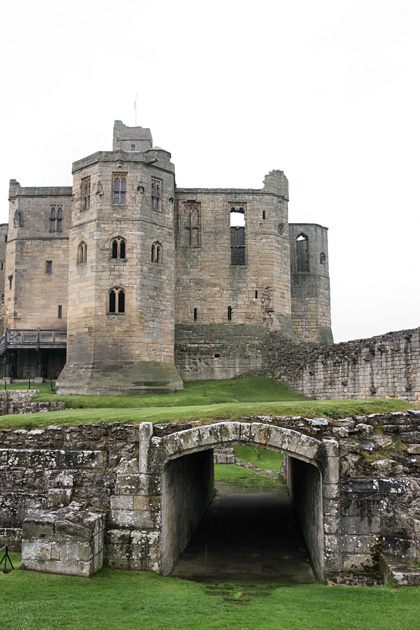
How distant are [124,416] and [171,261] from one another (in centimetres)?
2014

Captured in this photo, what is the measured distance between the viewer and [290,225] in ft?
147

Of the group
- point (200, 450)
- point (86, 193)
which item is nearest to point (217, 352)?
point (86, 193)

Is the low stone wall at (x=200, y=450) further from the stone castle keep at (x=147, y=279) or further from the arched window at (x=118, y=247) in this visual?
the arched window at (x=118, y=247)

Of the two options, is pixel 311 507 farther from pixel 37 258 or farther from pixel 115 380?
pixel 37 258

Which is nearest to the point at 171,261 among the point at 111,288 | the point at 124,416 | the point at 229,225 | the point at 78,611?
the point at 111,288

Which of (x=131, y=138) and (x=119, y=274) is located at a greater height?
(x=131, y=138)

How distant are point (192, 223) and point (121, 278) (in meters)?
9.28

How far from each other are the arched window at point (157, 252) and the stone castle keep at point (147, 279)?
2.2 inches

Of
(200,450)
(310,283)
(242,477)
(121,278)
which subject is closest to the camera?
(200,450)

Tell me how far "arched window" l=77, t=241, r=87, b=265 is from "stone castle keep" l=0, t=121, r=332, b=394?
13 cm

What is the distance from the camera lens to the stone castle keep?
30.9 meters

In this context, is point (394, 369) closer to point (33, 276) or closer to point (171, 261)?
point (171, 261)

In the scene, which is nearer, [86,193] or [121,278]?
[121,278]

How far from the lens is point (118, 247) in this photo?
103 feet
